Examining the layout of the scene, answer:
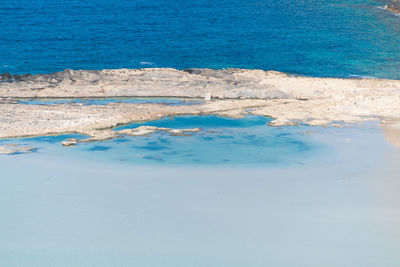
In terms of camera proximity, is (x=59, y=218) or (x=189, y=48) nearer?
(x=59, y=218)

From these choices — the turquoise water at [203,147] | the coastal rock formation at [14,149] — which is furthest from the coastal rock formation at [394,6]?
the coastal rock formation at [14,149]

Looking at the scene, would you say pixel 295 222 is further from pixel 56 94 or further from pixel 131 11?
pixel 131 11

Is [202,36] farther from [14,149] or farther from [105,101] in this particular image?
[14,149]

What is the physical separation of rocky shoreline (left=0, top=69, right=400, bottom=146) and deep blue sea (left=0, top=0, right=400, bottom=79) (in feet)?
15.5

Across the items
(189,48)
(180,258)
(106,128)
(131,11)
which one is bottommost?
(180,258)

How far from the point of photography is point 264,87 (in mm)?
14898

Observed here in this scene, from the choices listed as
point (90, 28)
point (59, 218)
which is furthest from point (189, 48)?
point (59, 218)

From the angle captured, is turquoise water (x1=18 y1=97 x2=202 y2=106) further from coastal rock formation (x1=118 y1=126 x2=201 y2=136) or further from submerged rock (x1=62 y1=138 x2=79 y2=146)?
submerged rock (x1=62 y1=138 x2=79 y2=146)

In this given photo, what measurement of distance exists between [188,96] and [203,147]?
4345mm

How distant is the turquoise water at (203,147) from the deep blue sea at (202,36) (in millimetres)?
8971

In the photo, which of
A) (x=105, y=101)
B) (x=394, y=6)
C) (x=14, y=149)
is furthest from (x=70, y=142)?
(x=394, y=6)

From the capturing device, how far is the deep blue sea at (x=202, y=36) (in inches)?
832

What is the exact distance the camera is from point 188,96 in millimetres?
14609

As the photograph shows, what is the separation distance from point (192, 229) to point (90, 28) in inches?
853
